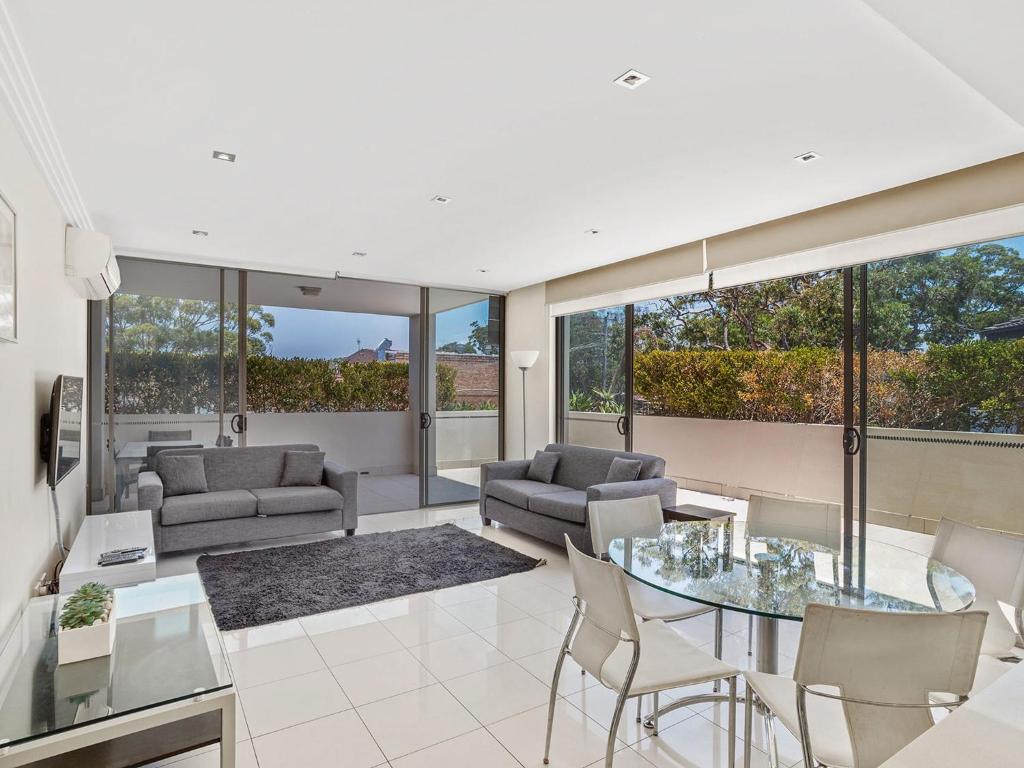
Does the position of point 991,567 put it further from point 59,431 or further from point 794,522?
point 59,431

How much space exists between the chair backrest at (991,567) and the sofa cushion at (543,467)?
348cm

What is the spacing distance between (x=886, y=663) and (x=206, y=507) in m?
4.65

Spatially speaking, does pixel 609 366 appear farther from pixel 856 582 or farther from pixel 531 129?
pixel 856 582

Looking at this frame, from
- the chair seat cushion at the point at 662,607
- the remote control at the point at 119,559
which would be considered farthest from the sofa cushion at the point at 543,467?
the remote control at the point at 119,559

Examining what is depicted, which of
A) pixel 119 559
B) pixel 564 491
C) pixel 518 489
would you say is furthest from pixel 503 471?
pixel 119 559

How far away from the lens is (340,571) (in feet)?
14.2

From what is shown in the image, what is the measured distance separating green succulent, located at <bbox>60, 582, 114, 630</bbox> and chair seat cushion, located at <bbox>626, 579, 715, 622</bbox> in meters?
2.01

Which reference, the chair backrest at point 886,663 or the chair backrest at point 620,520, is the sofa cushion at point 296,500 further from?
the chair backrest at point 886,663

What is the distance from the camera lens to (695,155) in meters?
3.07

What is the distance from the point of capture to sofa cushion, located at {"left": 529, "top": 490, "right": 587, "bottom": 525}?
4582 mm

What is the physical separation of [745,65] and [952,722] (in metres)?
2.16

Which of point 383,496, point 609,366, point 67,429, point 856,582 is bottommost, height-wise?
point 383,496

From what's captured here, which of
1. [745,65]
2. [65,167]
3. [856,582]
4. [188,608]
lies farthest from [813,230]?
[65,167]

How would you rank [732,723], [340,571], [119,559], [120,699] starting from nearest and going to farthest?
[120,699] → [732,723] → [119,559] → [340,571]
